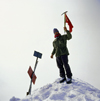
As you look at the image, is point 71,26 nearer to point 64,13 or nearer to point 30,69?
point 64,13

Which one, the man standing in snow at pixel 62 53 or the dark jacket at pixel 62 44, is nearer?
the man standing in snow at pixel 62 53

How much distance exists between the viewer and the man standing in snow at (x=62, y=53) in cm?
505

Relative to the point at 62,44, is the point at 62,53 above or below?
below

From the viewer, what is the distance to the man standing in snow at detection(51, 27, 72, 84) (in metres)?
5.05

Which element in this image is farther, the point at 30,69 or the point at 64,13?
the point at 64,13

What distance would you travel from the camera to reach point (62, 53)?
17.0ft

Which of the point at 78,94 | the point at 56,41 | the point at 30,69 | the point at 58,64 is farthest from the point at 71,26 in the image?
the point at 78,94

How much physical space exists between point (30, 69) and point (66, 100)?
2.37 metres

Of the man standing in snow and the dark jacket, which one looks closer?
the man standing in snow

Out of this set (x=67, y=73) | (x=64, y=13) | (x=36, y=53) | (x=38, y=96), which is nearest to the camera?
(x=38, y=96)

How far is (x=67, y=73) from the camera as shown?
5020 millimetres

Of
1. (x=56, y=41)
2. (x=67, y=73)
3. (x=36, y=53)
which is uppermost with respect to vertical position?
(x=56, y=41)

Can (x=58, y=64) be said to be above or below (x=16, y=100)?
above

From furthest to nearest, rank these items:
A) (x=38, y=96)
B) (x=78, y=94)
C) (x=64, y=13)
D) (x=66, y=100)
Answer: (x=64, y=13) < (x=38, y=96) < (x=78, y=94) < (x=66, y=100)
